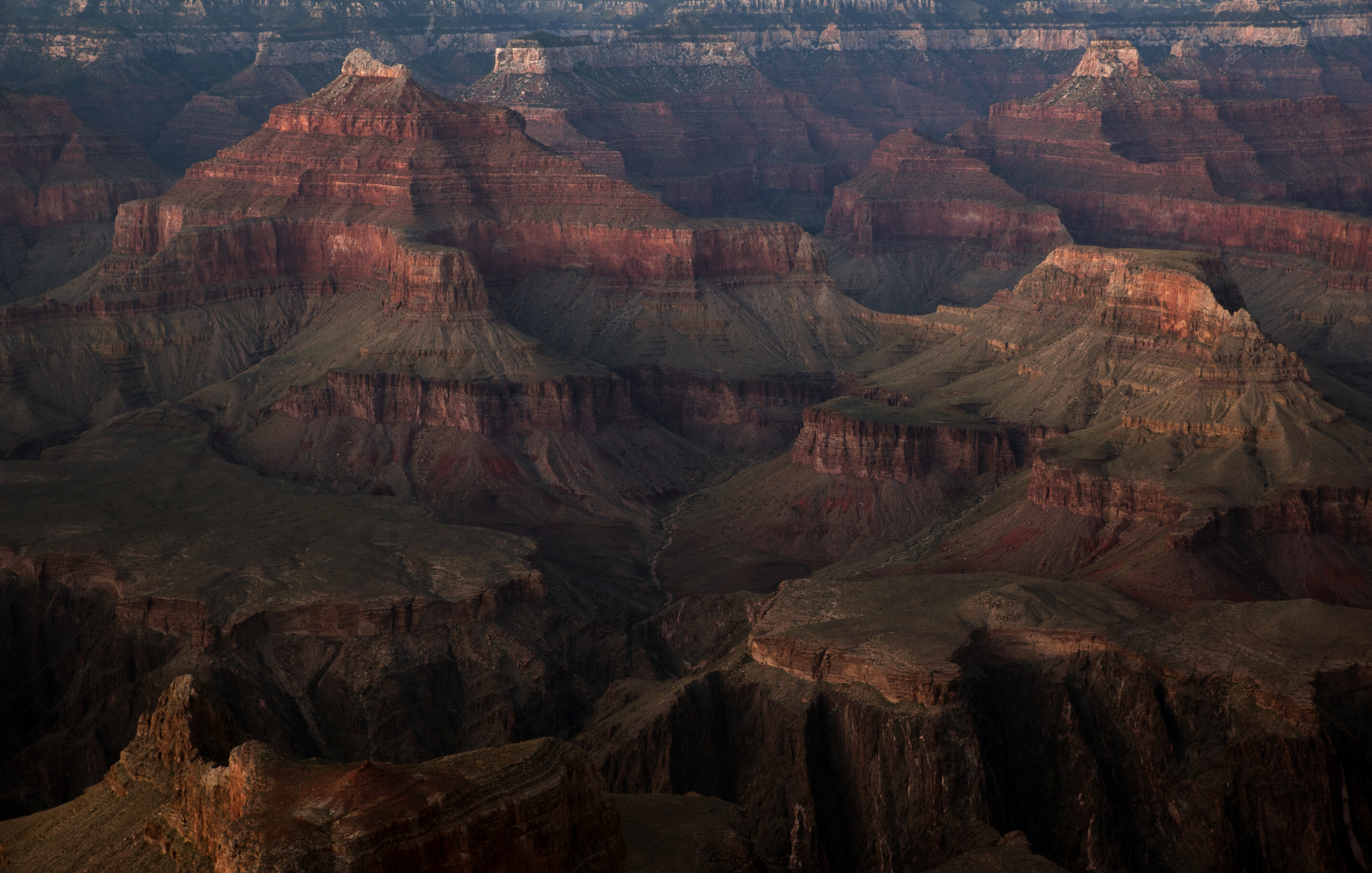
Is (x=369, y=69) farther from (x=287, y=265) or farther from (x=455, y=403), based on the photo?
(x=455, y=403)

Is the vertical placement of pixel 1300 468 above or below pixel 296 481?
above

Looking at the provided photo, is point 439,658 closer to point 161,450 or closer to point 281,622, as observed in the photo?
point 281,622

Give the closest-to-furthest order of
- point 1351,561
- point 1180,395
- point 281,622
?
point 281,622
point 1351,561
point 1180,395

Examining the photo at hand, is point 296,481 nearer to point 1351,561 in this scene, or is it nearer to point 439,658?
point 439,658

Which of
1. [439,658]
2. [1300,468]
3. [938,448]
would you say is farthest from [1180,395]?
[439,658]

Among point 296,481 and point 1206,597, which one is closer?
point 1206,597

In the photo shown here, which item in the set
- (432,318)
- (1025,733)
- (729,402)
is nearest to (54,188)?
(432,318)

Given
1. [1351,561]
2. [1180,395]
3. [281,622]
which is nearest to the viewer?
[281,622]

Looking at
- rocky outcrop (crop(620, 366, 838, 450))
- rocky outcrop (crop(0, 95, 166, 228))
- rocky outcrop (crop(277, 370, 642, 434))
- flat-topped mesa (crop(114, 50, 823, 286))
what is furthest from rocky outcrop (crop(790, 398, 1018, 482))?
rocky outcrop (crop(0, 95, 166, 228))
